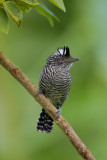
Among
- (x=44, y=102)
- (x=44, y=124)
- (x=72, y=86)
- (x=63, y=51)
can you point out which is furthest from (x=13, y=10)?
(x=44, y=124)

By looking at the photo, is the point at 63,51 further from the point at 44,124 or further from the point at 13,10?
the point at 13,10

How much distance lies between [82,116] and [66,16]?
3.69 ft

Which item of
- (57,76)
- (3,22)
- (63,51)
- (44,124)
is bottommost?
(44,124)

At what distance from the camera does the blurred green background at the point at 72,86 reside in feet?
10.8

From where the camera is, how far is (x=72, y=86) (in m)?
3.54

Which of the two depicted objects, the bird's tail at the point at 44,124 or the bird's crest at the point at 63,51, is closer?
the bird's crest at the point at 63,51

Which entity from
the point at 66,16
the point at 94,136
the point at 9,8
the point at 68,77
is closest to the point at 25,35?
the point at 66,16

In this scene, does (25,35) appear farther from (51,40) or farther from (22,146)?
(22,146)

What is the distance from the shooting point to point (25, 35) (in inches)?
159

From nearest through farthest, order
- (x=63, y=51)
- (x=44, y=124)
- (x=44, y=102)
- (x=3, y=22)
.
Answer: (x=3, y=22) → (x=44, y=102) → (x=63, y=51) → (x=44, y=124)

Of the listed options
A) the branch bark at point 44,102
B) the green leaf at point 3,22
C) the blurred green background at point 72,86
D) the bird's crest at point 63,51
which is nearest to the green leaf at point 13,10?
the green leaf at point 3,22

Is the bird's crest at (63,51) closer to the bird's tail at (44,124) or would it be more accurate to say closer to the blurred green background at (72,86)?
the blurred green background at (72,86)

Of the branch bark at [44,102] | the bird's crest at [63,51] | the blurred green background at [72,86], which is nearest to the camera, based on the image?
the branch bark at [44,102]

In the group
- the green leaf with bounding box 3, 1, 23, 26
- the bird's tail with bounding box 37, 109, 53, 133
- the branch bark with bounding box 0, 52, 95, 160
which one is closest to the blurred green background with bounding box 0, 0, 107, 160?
the bird's tail with bounding box 37, 109, 53, 133
